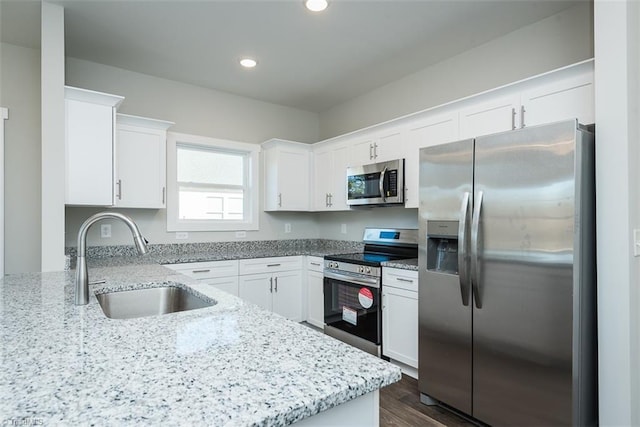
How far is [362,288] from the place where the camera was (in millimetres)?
3033

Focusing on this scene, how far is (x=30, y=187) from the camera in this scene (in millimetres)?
3037

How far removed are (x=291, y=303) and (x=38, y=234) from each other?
2.40 meters

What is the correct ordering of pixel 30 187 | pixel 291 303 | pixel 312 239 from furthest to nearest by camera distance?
pixel 312 239, pixel 291 303, pixel 30 187

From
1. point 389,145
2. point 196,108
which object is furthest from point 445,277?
point 196,108

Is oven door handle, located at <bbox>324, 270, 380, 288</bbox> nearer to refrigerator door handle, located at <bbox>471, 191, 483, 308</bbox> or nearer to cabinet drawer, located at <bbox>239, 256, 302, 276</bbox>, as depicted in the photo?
cabinet drawer, located at <bbox>239, 256, 302, 276</bbox>

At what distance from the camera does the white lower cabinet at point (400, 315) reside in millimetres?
2652

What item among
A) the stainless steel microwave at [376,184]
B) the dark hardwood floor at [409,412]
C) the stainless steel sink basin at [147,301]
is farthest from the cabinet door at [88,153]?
the dark hardwood floor at [409,412]

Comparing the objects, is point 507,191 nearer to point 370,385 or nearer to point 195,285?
point 370,385

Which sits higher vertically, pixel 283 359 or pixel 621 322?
pixel 283 359

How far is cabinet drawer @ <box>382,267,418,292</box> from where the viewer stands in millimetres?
2633

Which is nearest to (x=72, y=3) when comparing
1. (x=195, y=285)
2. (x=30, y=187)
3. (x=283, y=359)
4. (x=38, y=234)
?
(x=30, y=187)

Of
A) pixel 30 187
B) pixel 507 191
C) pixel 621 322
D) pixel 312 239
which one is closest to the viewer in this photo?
pixel 621 322

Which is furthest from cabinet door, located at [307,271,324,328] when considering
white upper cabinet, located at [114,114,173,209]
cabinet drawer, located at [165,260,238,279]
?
white upper cabinet, located at [114,114,173,209]

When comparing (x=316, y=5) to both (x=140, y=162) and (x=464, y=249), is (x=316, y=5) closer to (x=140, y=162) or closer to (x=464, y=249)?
(x=464, y=249)
